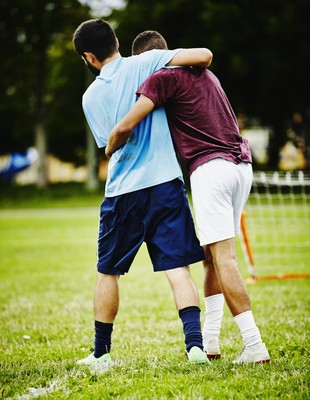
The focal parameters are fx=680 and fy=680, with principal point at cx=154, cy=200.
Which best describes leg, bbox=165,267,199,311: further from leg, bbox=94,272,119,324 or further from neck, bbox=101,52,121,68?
neck, bbox=101,52,121,68

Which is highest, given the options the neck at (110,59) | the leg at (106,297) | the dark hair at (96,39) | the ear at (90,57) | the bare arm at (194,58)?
the dark hair at (96,39)

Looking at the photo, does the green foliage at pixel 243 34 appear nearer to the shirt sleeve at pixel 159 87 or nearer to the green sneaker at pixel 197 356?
the shirt sleeve at pixel 159 87

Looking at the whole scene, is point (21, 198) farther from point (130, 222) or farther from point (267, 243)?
point (130, 222)

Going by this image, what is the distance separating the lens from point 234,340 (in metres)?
5.44

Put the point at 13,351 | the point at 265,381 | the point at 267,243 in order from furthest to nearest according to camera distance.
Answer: the point at 267,243 → the point at 13,351 → the point at 265,381

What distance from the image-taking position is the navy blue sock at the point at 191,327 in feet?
14.1

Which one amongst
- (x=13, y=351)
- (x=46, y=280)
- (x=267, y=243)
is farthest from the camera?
(x=267, y=243)

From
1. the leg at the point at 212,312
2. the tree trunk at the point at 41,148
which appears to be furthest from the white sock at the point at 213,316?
the tree trunk at the point at 41,148

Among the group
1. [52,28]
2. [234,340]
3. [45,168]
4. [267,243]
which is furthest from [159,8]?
[234,340]

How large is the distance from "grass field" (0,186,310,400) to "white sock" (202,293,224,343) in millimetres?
198

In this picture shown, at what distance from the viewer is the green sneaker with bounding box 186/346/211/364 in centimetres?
424

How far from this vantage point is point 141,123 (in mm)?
4391

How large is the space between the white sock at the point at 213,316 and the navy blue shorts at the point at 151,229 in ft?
1.43

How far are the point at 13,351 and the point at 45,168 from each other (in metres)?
31.1
